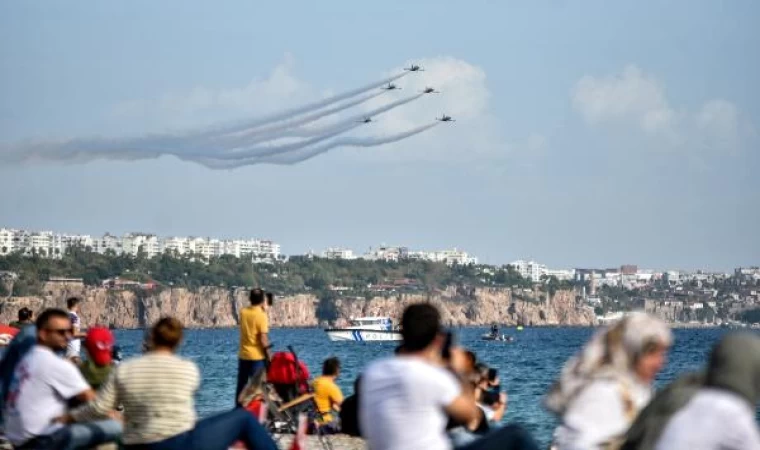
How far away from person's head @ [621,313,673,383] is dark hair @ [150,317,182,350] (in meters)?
3.05

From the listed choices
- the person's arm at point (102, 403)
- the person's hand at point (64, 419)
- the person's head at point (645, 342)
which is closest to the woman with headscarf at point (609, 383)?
the person's head at point (645, 342)

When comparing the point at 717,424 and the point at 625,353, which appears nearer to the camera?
the point at 717,424

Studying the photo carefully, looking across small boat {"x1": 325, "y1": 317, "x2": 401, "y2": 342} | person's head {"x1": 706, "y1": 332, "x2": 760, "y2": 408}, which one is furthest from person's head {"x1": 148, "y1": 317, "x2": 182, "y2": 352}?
small boat {"x1": 325, "y1": 317, "x2": 401, "y2": 342}

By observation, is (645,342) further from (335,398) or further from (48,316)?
(335,398)

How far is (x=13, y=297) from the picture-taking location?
17838 cm

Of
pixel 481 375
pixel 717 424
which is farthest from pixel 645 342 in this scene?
pixel 481 375

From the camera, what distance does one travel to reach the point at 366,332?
400 ft

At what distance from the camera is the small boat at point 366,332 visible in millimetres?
121994

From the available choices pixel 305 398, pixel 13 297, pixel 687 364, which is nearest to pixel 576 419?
pixel 305 398

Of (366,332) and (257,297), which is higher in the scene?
(257,297)

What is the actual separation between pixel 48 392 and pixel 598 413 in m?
4.08

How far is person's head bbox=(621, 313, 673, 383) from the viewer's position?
6.66 m

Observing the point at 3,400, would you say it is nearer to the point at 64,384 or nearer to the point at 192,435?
the point at 64,384

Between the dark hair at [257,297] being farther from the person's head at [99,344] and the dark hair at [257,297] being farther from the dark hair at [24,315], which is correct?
the person's head at [99,344]
